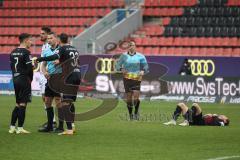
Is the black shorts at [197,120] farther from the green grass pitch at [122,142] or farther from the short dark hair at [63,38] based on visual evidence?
the short dark hair at [63,38]

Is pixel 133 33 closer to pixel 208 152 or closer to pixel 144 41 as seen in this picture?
pixel 144 41

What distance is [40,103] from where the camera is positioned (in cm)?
2672

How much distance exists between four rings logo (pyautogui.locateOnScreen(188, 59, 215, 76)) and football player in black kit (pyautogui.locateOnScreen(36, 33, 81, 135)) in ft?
47.3

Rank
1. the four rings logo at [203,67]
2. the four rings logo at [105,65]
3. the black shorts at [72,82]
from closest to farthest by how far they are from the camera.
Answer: the black shorts at [72,82] → the four rings logo at [203,67] → the four rings logo at [105,65]

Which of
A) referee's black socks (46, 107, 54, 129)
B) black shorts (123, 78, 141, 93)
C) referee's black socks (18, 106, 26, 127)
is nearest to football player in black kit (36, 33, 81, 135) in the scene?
referee's black socks (46, 107, 54, 129)

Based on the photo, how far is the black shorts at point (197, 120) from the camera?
56.4ft

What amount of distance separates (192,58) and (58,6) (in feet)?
42.6

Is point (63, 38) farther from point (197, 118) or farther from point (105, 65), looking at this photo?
point (105, 65)

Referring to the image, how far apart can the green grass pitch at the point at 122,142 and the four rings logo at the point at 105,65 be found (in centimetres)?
1061

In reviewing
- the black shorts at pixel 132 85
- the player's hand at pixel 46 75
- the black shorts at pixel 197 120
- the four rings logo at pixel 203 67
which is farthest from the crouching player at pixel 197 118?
the four rings logo at pixel 203 67

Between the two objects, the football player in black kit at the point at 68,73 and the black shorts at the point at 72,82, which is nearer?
the football player in black kit at the point at 68,73

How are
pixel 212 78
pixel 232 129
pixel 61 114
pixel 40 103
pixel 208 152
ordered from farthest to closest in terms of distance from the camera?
1. pixel 212 78
2. pixel 40 103
3. pixel 232 129
4. pixel 61 114
5. pixel 208 152

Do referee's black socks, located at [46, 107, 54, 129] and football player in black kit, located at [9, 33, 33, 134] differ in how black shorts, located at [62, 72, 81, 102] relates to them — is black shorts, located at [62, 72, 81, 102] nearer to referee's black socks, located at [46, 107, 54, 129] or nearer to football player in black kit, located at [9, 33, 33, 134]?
referee's black socks, located at [46, 107, 54, 129]

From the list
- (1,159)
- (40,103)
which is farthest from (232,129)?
(40,103)
